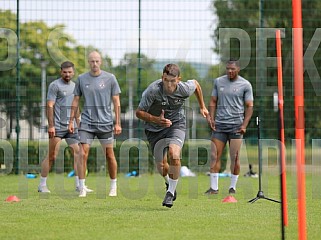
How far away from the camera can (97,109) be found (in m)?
11.2

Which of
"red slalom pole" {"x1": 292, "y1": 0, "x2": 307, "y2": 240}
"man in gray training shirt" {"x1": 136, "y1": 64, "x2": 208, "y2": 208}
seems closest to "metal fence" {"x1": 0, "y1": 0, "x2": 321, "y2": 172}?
"man in gray training shirt" {"x1": 136, "y1": 64, "x2": 208, "y2": 208}

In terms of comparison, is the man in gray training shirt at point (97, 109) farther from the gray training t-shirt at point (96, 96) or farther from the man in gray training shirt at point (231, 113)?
the man in gray training shirt at point (231, 113)

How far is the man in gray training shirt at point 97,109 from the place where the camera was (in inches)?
438

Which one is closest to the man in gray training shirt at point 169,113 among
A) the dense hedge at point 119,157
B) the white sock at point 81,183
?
the white sock at point 81,183

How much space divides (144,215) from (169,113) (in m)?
1.63

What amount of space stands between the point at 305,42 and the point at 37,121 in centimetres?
669

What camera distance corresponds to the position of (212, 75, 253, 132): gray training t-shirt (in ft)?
39.2

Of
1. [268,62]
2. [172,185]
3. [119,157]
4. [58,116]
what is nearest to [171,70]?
[172,185]

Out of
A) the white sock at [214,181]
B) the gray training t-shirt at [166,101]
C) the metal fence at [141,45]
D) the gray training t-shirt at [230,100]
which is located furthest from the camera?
the metal fence at [141,45]

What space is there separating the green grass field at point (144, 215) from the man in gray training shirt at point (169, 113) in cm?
50

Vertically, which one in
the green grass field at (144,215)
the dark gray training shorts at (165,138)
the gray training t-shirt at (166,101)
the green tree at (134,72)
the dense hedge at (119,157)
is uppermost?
the green tree at (134,72)

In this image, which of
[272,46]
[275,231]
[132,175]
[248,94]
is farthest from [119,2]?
[275,231]

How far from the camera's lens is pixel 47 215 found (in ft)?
27.8

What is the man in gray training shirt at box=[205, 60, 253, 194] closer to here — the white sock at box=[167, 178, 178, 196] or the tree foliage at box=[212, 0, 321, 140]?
the white sock at box=[167, 178, 178, 196]
